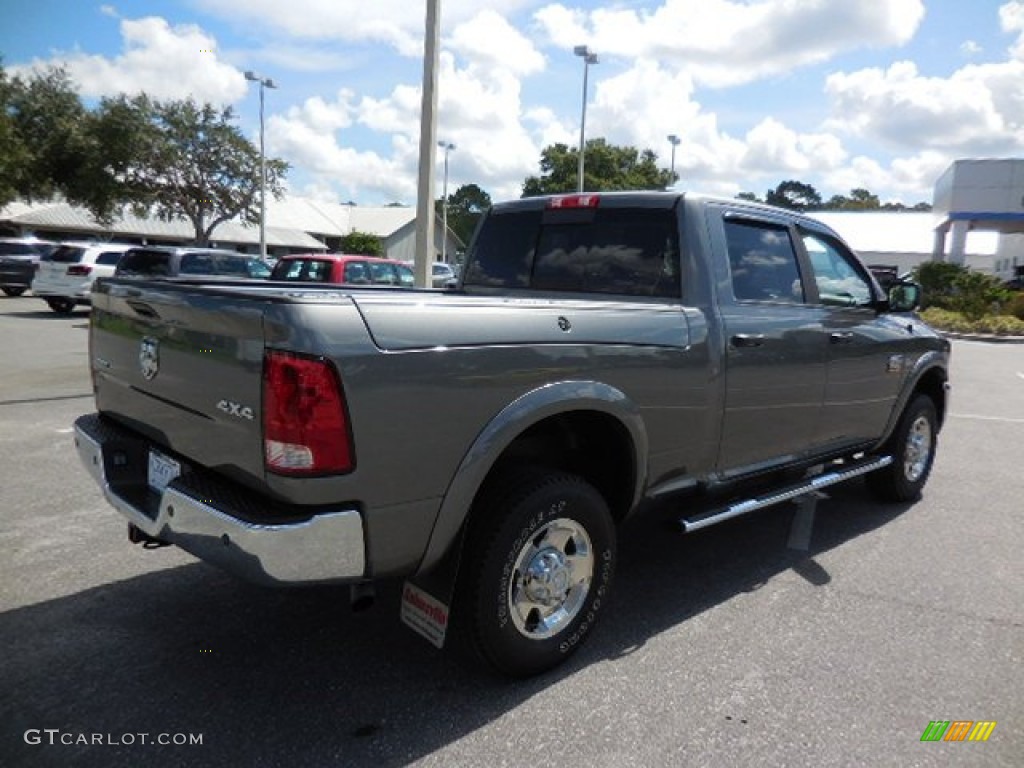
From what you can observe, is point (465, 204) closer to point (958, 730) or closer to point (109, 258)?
point (109, 258)

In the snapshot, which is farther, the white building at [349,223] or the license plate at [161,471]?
the white building at [349,223]

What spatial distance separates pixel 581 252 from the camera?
4152 mm

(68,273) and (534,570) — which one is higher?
(68,273)

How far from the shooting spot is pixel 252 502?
2.49 meters

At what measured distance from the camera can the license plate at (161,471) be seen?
2.79 m

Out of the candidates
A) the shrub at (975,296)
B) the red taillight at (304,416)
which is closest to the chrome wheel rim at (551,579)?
the red taillight at (304,416)

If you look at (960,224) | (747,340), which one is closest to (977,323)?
(960,224)

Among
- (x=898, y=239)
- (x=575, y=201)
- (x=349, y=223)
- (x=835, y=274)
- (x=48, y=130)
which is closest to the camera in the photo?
(x=575, y=201)

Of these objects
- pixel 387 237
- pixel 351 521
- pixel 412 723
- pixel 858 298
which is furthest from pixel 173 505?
pixel 387 237

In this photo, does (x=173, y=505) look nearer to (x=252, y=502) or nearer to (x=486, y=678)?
(x=252, y=502)

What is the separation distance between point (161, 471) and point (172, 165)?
131ft

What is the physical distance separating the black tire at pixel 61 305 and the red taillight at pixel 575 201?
18.1 m

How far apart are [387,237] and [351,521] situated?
71.6m

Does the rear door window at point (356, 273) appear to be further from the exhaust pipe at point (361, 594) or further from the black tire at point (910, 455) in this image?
the exhaust pipe at point (361, 594)
